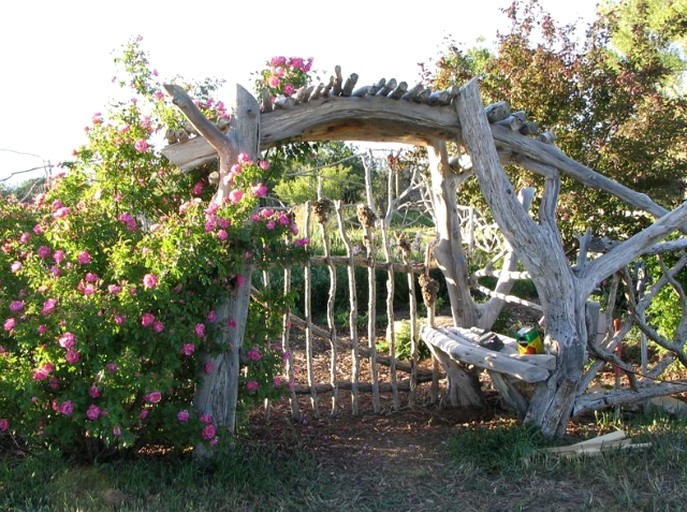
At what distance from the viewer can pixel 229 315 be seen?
4.47m

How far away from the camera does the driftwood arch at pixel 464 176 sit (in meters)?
4.47

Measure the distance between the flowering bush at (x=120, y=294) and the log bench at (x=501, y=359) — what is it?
4.36ft

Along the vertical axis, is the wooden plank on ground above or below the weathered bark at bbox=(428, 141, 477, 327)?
below

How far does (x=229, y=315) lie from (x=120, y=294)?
758mm

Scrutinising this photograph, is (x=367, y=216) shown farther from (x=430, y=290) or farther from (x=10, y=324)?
(x=10, y=324)

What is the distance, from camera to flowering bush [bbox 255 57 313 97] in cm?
482

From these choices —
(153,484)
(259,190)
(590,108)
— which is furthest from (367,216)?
(590,108)

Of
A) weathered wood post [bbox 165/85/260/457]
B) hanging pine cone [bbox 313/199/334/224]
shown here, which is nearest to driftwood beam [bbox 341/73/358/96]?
weathered wood post [bbox 165/85/260/457]

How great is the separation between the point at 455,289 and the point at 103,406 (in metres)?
3.03

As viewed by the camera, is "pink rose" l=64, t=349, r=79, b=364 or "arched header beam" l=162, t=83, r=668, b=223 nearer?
"pink rose" l=64, t=349, r=79, b=364

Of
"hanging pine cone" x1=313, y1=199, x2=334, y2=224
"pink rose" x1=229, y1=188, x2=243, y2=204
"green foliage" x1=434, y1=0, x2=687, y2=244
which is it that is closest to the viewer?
"pink rose" x1=229, y1=188, x2=243, y2=204

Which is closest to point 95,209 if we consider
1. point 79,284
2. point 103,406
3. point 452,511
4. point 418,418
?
point 79,284

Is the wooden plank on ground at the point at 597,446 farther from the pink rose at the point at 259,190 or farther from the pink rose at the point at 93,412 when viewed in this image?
the pink rose at the point at 93,412

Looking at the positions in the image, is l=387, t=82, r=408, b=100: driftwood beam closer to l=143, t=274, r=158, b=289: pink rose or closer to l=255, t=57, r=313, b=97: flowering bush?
l=255, t=57, r=313, b=97: flowering bush
